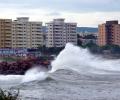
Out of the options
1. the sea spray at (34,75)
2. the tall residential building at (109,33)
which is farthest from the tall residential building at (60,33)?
the sea spray at (34,75)

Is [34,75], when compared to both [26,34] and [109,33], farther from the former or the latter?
[109,33]

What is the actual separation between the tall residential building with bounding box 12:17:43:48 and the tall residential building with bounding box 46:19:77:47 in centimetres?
341

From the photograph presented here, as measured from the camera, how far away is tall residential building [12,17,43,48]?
434 feet

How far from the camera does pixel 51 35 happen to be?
484ft

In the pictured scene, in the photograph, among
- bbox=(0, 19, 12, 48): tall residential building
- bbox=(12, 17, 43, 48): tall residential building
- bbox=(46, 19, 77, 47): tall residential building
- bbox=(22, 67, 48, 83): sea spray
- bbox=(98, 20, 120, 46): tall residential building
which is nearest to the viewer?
bbox=(22, 67, 48, 83): sea spray

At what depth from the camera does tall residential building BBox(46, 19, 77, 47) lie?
144562 mm

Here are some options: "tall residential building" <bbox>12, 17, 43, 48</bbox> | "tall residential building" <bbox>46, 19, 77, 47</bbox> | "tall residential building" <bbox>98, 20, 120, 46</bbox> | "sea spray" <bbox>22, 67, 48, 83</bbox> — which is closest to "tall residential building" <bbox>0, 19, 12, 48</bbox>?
"tall residential building" <bbox>12, 17, 43, 48</bbox>

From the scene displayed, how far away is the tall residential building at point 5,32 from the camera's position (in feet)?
412

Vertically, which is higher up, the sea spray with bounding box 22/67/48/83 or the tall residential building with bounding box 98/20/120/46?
the sea spray with bounding box 22/67/48/83

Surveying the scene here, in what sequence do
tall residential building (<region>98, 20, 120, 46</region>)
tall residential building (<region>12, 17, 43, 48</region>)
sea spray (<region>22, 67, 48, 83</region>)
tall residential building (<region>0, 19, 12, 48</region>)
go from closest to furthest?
1. sea spray (<region>22, 67, 48, 83</region>)
2. tall residential building (<region>0, 19, 12, 48</region>)
3. tall residential building (<region>12, 17, 43, 48</region>)
4. tall residential building (<region>98, 20, 120, 46</region>)

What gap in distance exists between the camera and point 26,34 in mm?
140875

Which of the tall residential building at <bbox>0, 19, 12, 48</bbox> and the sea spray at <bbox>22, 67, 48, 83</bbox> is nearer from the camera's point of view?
the sea spray at <bbox>22, 67, 48, 83</bbox>

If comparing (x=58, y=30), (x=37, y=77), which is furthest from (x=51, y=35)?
(x=37, y=77)

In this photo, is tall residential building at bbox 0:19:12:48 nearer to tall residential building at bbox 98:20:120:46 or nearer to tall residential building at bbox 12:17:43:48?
tall residential building at bbox 12:17:43:48
